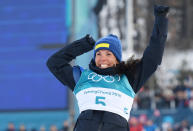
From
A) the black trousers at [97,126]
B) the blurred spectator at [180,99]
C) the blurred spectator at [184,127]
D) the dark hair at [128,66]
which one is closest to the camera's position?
the black trousers at [97,126]

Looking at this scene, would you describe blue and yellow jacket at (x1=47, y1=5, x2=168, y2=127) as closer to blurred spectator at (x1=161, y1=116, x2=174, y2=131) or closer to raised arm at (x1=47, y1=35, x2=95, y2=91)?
raised arm at (x1=47, y1=35, x2=95, y2=91)

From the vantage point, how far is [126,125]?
301 cm

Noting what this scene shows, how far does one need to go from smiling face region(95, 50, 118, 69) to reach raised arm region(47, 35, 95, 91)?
24 centimetres

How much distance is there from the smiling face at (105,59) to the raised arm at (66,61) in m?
0.24

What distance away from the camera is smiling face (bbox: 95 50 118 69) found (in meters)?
3.16

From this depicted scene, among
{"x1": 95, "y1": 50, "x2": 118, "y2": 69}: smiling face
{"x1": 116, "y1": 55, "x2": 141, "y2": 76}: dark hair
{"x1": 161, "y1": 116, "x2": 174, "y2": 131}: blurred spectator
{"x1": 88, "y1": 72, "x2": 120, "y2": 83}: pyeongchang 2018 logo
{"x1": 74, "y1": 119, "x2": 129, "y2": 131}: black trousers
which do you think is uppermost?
{"x1": 95, "y1": 50, "x2": 118, "y2": 69}: smiling face

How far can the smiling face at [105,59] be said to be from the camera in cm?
316

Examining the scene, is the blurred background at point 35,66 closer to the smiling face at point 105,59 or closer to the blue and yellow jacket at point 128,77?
the blue and yellow jacket at point 128,77

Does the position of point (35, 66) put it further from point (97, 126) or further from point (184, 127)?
point (97, 126)

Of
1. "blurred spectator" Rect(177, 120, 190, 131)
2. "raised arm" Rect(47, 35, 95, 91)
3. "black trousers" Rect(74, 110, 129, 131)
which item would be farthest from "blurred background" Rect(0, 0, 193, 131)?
"black trousers" Rect(74, 110, 129, 131)

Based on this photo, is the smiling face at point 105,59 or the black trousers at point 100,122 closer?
the black trousers at point 100,122

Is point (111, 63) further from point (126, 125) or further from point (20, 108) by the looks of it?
point (20, 108)

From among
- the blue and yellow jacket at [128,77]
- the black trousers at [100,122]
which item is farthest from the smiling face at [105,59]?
the black trousers at [100,122]

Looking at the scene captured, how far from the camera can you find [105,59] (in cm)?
317
